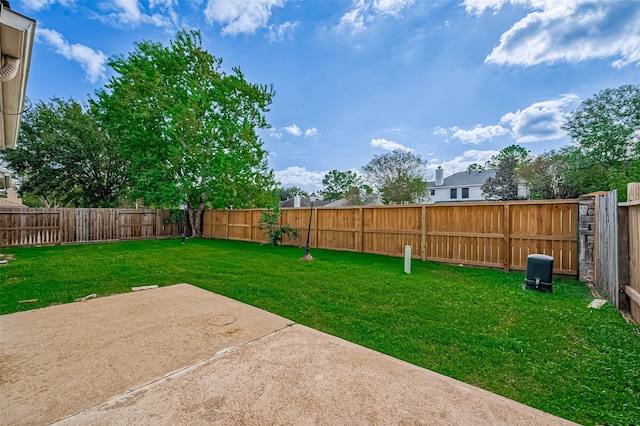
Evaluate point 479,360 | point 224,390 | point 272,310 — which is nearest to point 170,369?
point 224,390

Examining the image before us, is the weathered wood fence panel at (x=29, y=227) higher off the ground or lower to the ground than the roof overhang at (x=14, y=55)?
lower

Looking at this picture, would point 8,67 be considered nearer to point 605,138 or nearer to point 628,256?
point 628,256

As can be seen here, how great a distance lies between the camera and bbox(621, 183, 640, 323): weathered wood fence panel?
280 centimetres

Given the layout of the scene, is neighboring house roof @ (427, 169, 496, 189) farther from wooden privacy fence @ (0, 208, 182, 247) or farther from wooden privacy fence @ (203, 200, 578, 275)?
wooden privacy fence @ (0, 208, 182, 247)

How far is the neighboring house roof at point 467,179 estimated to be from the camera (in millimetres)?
25719

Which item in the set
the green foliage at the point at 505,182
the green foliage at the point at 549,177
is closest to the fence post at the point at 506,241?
the green foliage at the point at 549,177

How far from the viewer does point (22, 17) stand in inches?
71.4

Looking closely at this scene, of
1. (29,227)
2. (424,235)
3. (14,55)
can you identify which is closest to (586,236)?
(424,235)

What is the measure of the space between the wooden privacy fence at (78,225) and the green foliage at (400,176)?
15824 millimetres

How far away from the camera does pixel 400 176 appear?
2220 centimetres

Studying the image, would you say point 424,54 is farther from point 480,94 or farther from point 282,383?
point 282,383

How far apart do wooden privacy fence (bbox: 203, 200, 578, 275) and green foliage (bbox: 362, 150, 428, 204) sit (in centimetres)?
1423

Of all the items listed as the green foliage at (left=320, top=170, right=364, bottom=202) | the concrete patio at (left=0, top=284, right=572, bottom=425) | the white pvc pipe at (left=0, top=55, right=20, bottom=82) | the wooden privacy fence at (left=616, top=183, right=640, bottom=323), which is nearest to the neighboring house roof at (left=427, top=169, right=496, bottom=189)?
the green foliage at (left=320, top=170, right=364, bottom=202)

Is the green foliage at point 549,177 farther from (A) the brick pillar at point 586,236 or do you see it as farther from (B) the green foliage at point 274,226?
(B) the green foliage at point 274,226
